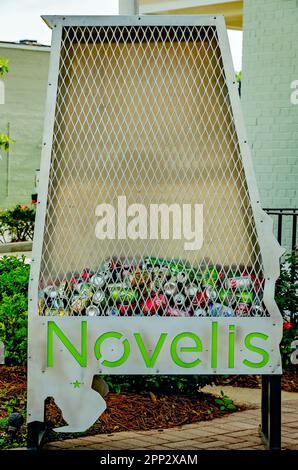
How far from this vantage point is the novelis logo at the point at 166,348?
462cm

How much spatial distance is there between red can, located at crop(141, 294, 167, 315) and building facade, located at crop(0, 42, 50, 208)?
2214 centimetres

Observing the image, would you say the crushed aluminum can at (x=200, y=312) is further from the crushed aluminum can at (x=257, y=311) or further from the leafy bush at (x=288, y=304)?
the leafy bush at (x=288, y=304)

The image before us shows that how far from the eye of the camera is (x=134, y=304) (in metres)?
5.23

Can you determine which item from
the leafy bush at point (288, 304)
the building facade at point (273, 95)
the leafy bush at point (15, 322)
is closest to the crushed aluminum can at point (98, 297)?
the leafy bush at point (15, 322)

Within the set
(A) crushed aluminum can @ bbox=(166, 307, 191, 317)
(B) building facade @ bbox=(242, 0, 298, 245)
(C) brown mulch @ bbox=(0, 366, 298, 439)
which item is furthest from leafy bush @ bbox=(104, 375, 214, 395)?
(B) building facade @ bbox=(242, 0, 298, 245)

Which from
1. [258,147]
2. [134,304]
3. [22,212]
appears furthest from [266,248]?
[22,212]

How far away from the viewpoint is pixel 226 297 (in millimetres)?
4863

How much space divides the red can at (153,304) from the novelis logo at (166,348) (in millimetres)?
264

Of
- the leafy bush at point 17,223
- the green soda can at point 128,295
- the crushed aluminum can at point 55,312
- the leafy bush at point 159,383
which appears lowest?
the leafy bush at point 159,383

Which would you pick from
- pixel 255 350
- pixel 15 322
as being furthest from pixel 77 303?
pixel 15 322

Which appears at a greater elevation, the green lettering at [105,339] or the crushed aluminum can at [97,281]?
the crushed aluminum can at [97,281]

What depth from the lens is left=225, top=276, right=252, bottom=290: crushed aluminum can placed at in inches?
191

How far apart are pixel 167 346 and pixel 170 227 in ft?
2.33

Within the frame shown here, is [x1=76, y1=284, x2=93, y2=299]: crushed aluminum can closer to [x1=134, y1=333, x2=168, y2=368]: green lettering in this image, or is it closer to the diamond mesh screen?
the diamond mesh screen
